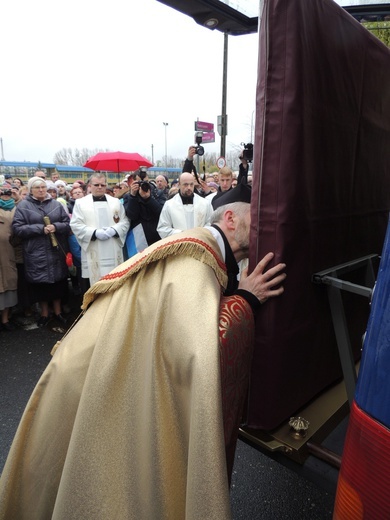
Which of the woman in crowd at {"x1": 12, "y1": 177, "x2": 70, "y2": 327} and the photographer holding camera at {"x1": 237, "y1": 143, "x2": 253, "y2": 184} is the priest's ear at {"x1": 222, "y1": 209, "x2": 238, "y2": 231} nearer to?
the photographer holding camera at {"x1": 237, "y1": 143, "x2": 253, "y2": 184}

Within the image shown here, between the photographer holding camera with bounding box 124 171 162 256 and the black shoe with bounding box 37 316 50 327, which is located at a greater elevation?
the photographer holding camera with bounding box 124 171 162 256

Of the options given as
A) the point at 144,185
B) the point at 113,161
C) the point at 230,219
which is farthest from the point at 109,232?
the point at 113,161

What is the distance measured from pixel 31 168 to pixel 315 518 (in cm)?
3476

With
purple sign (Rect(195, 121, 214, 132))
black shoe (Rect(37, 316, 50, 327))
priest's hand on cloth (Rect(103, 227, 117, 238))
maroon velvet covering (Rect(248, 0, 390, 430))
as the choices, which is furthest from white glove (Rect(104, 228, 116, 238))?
purple sign (Rect(195, 121, 214, 132))

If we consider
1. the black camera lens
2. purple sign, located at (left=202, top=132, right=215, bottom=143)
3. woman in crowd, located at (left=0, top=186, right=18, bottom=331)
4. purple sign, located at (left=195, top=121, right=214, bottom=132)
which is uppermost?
purple sign, located at (left=195, top=121, right=214, bottom=132)

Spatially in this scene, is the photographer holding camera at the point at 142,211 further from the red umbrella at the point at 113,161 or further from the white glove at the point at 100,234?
the red umbrella at the point at 113,161

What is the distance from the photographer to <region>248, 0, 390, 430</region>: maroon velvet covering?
1.39 m

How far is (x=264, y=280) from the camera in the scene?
1.52m

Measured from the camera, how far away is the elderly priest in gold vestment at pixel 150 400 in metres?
1.19

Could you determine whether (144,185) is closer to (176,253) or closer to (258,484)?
(176,253)

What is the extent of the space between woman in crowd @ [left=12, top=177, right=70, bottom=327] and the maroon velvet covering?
358cm

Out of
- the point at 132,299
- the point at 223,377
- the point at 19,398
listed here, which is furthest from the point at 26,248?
the point at 223,377

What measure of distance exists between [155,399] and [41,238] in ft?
12.3

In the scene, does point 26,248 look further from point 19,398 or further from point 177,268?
point 177,268
